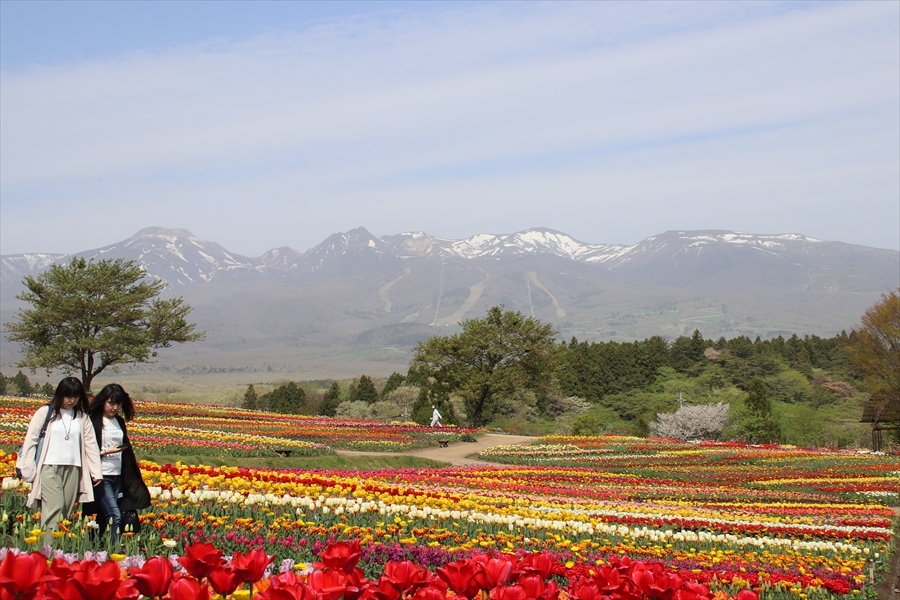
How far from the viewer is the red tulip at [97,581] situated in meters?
2.99

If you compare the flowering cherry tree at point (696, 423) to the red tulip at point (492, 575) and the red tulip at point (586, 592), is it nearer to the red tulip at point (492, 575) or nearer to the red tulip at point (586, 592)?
the red tulip at point (586, 592)

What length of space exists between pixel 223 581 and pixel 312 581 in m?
0.39

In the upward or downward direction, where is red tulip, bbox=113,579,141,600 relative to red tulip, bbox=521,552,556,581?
upward

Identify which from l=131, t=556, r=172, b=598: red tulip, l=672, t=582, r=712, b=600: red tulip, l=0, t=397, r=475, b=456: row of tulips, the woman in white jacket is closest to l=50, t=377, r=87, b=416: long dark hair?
the woman in white jacket

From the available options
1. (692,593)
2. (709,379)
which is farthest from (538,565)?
(709,379)

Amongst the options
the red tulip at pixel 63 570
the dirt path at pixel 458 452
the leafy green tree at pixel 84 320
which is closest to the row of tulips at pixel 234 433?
the dirt path at pixel 458 452

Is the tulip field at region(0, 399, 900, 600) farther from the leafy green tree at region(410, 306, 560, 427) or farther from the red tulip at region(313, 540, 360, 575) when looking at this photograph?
the leafy green tree at region(410, 306, 560, 427)

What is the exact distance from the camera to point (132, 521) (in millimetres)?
6887

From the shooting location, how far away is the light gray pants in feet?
21.6

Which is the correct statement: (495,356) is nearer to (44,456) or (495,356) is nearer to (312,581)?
(44,456)

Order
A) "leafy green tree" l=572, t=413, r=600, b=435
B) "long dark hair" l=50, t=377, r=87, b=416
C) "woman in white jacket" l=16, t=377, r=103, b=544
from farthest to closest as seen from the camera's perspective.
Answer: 1. "leafy green tree" l=572, t=413, r=600, b=435
2. "long dark hair" l=50, t=377, r=87, b=416
3. "woman in white jacket" l=16, t=377, r=103, b=544

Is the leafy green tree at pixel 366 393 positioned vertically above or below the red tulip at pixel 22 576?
below

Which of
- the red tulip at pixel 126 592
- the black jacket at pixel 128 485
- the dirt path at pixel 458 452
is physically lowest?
the dirt path at pixel 458 452

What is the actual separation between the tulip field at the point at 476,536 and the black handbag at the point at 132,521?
0.13 m
